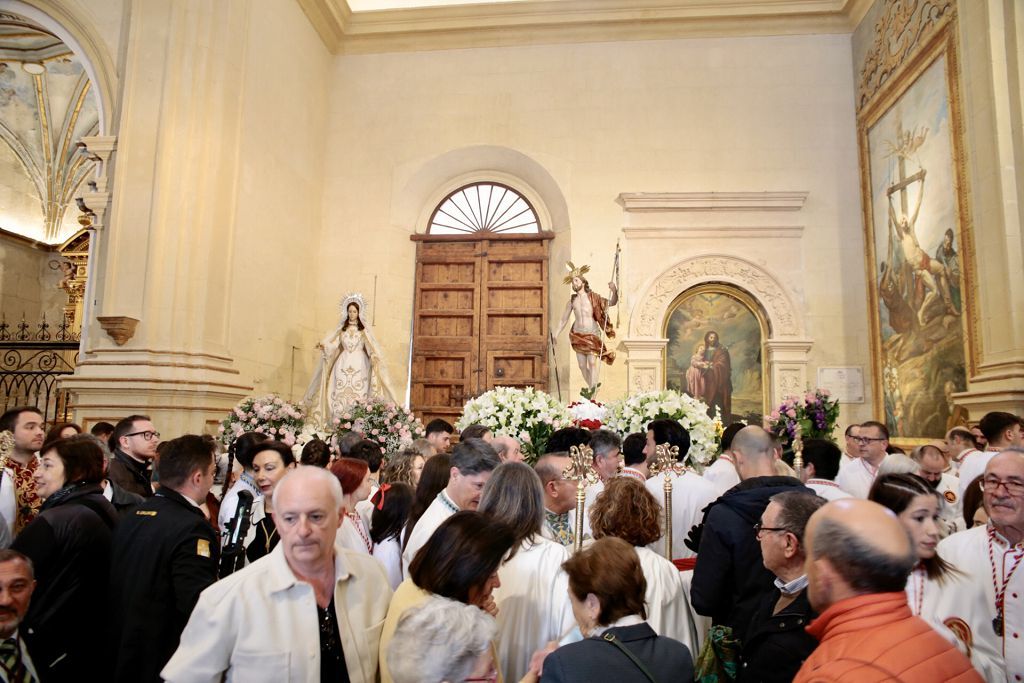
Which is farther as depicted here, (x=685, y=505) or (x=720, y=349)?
(x=720, y=349)

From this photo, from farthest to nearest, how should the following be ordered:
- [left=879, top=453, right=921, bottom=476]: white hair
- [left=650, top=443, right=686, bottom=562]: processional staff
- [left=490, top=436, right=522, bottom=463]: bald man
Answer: [left=490, top=436, right=522, bottom=463]: bald man → [left=879, top=453, right=921, bottom=476]: white hair → [left=650, top=443, right=686, bottom=562]: processional staff

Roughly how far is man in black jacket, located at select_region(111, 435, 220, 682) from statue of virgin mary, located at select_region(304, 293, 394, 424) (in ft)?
25.9

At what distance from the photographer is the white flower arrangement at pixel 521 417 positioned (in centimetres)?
676

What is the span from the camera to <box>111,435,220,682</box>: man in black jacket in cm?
297


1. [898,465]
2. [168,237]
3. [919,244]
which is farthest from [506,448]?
[919,244]

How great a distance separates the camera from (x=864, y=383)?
1271cm

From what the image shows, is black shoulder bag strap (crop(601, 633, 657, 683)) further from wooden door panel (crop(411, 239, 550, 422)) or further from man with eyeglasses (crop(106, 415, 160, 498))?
wooden door panel (crop(411, 239, 550, 422))

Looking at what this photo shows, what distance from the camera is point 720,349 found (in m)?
13.2

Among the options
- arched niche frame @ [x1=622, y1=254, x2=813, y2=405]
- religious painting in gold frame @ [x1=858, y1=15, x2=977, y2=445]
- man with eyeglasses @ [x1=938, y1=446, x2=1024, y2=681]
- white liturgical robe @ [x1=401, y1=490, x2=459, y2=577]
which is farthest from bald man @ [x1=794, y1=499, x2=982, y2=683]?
arched niche frame @ [x1=622, y1=254, x2=813, y2=405]

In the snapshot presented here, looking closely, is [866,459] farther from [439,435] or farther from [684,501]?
[439,435]

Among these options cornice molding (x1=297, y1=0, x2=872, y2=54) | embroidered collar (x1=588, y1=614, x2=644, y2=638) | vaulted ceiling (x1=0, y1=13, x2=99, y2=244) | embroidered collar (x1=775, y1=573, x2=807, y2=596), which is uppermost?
cornice molding (x1=297, y1=0, x2=872, y2=54)

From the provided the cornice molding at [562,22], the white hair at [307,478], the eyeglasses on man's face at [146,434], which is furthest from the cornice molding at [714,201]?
the white hair at [307,478]

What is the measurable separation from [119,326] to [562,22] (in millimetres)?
10010

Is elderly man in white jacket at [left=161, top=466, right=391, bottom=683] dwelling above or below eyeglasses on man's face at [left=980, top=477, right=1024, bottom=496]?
below
